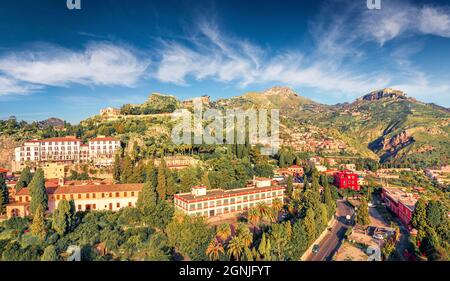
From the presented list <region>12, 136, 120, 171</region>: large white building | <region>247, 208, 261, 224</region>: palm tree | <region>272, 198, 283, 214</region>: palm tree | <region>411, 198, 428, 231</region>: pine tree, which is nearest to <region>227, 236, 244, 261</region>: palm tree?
<region>247, 208, 261, 224</region>: palm tree

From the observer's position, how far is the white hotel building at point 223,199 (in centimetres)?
3481

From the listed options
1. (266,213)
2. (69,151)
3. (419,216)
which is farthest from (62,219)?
(419,216)

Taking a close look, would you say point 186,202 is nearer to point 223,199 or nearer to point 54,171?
point 223,199

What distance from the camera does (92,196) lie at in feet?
120

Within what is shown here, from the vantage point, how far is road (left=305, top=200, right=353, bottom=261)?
27609mm


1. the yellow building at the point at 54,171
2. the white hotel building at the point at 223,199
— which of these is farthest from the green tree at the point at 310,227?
the yellow building at the point at 54,171

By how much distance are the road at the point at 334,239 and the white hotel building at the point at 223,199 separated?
8.22 m

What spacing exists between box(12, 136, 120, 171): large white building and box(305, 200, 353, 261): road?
116 ft

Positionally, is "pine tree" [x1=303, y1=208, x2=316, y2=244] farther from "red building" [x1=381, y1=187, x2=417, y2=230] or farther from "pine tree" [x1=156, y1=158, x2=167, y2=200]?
"pine tree" [x1=156, y1=158, x2=167, y2=200]

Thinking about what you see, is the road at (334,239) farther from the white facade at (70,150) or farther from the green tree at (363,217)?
the white facade at (70,150)

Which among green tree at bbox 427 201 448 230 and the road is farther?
green tree at bbox 427 201 448 230

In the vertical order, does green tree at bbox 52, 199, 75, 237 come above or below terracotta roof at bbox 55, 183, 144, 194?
below
